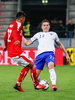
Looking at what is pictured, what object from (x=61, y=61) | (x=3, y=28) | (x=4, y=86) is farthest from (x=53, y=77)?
(x=3, y=28)

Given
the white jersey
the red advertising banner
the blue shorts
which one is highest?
the white jersey

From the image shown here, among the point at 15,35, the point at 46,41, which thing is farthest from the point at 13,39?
the point at 46,41

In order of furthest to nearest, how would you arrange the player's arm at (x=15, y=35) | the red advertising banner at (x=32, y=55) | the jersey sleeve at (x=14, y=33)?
the red advertising banner at (x=32, y=55) → the jersey sleeve at (x=14, y=33) → the player's arm at (x=15, y=35)

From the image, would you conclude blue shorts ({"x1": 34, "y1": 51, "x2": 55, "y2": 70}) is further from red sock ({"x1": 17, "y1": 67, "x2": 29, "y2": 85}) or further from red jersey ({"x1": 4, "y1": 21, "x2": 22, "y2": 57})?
red jersey ({"x1": 4, "y1": 21, "x2": 22, "y2": 57})

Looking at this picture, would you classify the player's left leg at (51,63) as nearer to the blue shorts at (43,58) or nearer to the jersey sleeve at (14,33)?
the blue shorts at (43,58)

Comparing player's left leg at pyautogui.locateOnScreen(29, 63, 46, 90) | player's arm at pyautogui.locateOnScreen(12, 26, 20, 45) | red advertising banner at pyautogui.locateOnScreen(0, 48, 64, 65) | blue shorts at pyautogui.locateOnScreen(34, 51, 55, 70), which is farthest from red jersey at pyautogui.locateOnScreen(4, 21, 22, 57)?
red advertising banner at pyautogui.locateOnScreen(0, 48, 64, 65)

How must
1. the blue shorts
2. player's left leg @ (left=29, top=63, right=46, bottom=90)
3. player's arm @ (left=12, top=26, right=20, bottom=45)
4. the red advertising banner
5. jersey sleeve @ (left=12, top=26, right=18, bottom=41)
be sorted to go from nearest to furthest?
player's arm @ (left=12, top=26, right=20, bottom=45) → jersey sleeve @ (left=12, top=26, right=18, bottom=41) → player's left leg @ (left=29, top=63, right=46, bottom=90) → the blue shorts → the red advertising banner

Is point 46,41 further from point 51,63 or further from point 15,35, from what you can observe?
point 15,35

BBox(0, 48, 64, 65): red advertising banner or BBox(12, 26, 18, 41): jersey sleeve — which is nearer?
BBox(12, 26, 18, 41): jersey sleeve

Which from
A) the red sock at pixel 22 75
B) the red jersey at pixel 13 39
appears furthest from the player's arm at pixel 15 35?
the red sock at pixel 22 75

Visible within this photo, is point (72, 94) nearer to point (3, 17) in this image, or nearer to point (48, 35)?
point (48, 35)

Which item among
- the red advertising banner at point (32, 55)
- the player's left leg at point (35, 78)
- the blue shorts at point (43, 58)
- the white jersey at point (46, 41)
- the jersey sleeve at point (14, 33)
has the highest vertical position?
the jersey sleeve at point (14, 33)

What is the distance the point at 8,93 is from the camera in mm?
8656

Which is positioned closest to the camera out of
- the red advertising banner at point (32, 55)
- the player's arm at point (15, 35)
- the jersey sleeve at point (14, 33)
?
the player's arm at point (15, 35)
